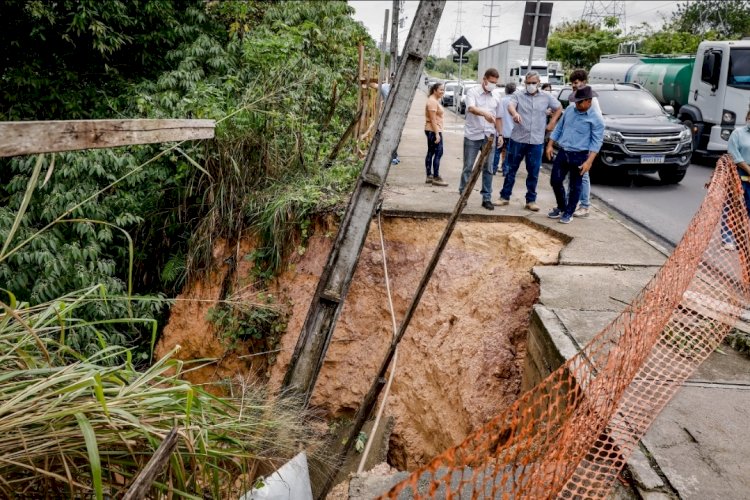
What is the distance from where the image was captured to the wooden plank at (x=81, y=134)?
1248 mm

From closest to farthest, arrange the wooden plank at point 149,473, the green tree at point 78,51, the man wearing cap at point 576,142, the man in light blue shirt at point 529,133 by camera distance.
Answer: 1. the wooden plank at point 149,473
2. the man wearing cap at point 576,142
3. the man in light blue shirt at point 529,133
4. the green tree at point 78,51

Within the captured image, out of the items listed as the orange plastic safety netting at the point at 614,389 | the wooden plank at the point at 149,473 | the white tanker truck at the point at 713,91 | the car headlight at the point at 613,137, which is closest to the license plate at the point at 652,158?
the car headlight at the point at 613,137

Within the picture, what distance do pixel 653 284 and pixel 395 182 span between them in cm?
472

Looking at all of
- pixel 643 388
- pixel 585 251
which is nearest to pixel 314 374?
pixel 643 388

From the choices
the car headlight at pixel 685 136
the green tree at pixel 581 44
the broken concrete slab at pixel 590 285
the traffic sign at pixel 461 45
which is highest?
the green tree at pixel 581 44

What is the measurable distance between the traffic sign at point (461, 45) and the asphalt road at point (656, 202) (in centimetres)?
863

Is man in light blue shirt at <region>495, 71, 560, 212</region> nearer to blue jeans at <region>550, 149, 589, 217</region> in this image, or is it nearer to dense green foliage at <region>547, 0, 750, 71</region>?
blue jeans at <region>550, 149, 589, 217</region>

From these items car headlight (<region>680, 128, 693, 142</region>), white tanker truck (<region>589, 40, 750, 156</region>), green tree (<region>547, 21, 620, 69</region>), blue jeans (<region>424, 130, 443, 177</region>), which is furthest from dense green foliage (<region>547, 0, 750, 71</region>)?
blue jeans (<region>424, 130, 443, 177</region>)

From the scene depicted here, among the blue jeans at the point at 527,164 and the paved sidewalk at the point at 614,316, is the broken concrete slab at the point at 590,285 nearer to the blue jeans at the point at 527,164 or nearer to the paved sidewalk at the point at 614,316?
the paved sidewalk at the point at 614,316

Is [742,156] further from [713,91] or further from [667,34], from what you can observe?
[667,34]

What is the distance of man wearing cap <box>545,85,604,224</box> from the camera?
621 centimetres

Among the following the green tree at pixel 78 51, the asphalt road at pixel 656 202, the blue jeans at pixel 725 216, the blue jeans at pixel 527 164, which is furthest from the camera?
the asphalt road at pixel 656 202

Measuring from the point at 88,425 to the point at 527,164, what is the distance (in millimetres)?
6307

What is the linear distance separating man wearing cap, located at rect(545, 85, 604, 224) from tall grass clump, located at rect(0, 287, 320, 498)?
534 cm
